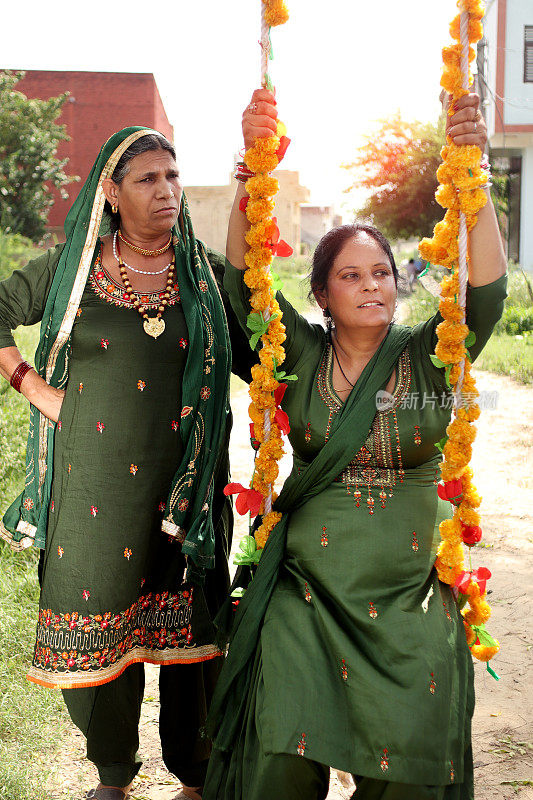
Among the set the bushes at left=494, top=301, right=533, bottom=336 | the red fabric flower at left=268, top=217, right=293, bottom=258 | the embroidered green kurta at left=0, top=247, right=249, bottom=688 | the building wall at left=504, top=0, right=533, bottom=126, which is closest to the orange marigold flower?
the embroidered green kurta at left=0, top=247, right=249, bottom=688

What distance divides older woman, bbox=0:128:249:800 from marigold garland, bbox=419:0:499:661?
0.85 meters

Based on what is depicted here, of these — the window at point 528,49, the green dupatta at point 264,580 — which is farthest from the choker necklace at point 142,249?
the window at point 528,49

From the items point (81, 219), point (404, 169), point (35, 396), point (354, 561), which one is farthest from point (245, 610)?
point (404, 169)

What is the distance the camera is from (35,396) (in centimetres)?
280

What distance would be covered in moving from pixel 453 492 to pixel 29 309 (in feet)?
5.49

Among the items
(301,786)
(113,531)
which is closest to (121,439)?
(113,531)

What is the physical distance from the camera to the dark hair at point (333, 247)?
102 inches

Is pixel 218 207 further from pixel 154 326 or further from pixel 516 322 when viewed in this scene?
pixel 154 326

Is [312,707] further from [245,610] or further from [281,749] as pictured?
[245,610]

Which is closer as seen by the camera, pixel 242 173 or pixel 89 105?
pixel 242 173

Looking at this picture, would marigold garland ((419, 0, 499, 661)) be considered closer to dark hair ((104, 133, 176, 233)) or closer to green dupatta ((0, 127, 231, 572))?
green dupatta ((0, 127, 231, 572))

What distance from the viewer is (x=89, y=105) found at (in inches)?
1122

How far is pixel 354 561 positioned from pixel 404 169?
57.1 ft

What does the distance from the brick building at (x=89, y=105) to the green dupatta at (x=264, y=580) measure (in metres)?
27.3
